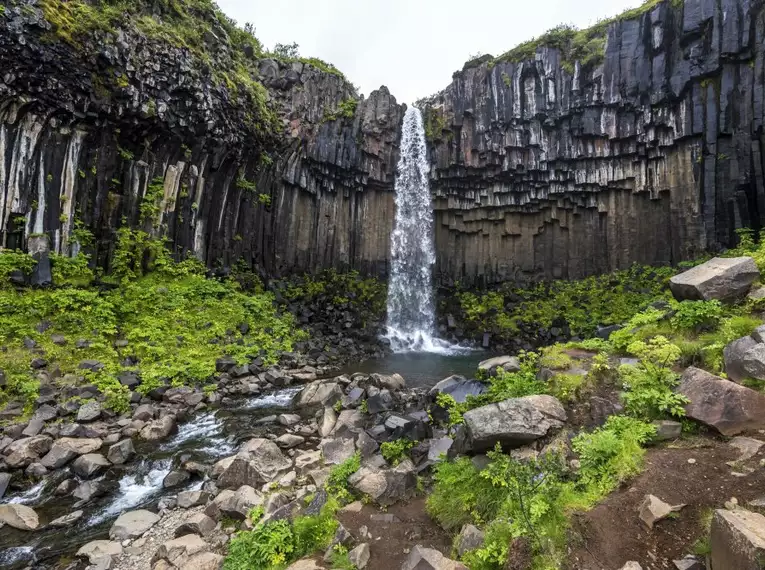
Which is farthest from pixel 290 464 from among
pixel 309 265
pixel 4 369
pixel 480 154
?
pixel 480 154

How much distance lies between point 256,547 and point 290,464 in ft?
9.26

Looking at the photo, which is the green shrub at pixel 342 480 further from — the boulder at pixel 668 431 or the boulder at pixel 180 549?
the boulder at pixel 668 431

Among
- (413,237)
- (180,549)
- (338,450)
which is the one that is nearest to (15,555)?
Result: (180,549)

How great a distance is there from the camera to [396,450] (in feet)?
22.7

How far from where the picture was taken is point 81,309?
46.7 ft

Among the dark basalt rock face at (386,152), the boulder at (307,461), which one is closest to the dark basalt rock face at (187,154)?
the dark basalt rock face at (386,152)

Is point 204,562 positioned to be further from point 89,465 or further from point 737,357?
point 737,357

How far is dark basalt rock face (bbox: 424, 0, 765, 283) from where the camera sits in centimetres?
2025

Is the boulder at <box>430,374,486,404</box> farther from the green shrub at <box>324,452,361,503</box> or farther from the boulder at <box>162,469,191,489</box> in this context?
the boulder at <box>162,469,191,489</box>

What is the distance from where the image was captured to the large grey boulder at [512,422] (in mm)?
5215

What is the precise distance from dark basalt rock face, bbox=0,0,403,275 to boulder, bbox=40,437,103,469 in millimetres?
9885

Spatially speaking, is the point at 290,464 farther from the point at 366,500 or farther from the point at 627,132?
the point at 627,132

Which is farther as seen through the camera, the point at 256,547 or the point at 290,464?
the point at 290,464

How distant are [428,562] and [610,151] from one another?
27107 mm
